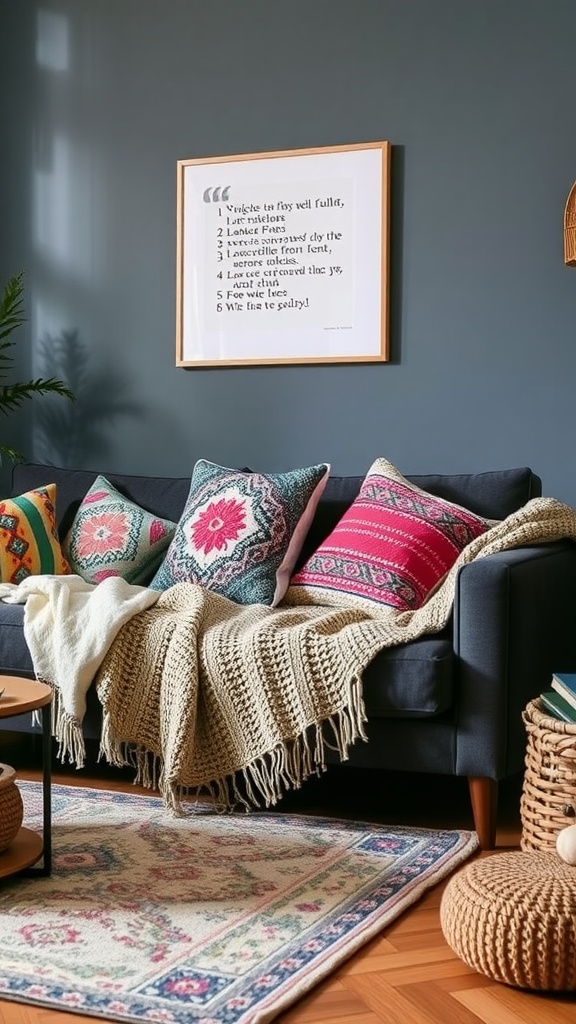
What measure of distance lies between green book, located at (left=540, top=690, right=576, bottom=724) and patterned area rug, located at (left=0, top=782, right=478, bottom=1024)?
1.19 ft

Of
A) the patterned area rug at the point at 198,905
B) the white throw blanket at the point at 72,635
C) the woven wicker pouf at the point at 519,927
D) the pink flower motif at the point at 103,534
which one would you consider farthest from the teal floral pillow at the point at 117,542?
the woven wicker pouf at the point at 519,927

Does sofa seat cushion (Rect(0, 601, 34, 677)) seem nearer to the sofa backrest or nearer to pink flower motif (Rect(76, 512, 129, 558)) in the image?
pink flower motif (Rect(76, 512, 129, 558))

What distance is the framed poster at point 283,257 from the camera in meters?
3.77

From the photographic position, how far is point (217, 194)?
3.96 metres

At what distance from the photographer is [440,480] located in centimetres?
338

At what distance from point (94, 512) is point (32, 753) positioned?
0.71 metres

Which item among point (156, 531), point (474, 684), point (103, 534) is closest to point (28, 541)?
point (103, 534)

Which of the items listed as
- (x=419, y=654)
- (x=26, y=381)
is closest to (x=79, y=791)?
(x=419, y=654)

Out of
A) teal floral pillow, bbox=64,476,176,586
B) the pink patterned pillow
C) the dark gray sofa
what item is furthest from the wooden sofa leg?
teal floral pillow, bbox=64,476,176,586

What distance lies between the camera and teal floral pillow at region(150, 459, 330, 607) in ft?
10.6

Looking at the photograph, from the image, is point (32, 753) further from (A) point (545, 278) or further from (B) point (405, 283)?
(A) point (545, 278)

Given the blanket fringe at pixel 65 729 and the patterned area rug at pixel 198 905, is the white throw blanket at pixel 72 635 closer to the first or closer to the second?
the blanket fringe at pixel 65 729

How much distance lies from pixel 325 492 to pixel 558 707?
1253 millimetres

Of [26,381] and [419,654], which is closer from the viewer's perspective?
[419,654]
